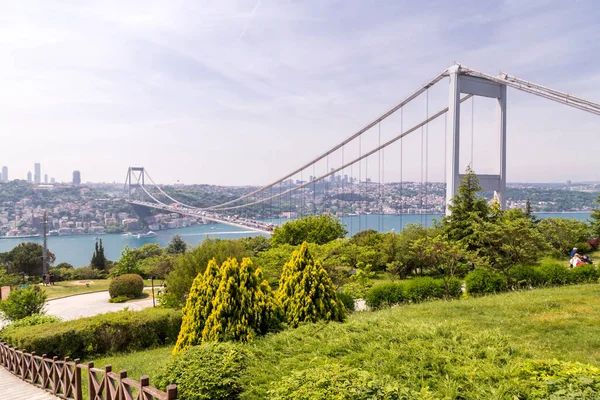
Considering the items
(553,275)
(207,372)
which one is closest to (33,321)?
(207,372)

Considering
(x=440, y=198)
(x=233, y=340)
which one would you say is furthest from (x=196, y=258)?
(x=440, y=198)

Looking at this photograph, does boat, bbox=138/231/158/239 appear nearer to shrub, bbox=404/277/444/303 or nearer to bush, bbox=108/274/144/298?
bush, bbox=108/274/144/298

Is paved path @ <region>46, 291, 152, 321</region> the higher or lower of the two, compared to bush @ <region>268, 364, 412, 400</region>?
lower

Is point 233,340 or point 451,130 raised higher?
point 451,130

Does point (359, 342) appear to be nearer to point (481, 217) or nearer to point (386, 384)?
point (386, 384)

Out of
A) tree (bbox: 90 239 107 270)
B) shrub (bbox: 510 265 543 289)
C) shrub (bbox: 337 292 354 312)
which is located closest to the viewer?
shrub (bbox: 337 292 354 312)

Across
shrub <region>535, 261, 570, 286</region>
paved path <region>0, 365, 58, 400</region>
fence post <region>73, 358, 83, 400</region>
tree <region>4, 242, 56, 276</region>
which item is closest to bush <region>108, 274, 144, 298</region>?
paved path <region>0, 365, 58, 400</region>

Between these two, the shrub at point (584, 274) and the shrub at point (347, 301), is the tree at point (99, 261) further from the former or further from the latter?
the shrub at point (584, 274)

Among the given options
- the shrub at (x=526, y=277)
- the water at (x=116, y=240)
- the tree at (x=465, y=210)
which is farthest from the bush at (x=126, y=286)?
the water at (x=116, y=240)
